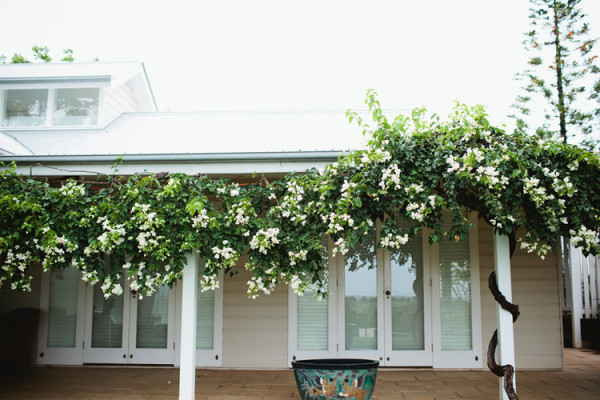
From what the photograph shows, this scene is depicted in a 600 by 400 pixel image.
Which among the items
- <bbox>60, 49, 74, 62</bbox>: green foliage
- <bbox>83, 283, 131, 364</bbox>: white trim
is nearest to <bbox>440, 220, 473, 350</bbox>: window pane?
<bbox>83, 283, 131, 364</bbox>: white trim

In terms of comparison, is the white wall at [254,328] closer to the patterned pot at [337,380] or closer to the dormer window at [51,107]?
the patterned pot at [337,380]

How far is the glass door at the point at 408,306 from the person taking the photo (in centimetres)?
664

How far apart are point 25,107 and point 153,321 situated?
16.6 feet

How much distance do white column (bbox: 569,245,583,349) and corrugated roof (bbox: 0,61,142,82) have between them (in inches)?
362

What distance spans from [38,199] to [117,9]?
16.8 m

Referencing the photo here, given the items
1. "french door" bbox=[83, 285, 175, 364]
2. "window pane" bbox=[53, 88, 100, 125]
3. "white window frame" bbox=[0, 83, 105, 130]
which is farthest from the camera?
"window pane" bbox=[53, 88, 100, 125]

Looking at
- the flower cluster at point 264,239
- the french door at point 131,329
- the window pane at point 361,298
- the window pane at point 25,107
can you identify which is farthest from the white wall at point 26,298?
the window pane at point 361,298

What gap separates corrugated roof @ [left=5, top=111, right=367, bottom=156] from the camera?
7.48m

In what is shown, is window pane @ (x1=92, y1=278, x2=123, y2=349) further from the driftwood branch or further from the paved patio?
the driftwood branch

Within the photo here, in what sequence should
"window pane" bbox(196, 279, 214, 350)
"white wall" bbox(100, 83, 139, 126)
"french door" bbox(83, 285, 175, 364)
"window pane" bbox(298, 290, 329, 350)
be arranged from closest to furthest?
1. "window pane" bbox(298, 290, 329, 350)
2. "window pane" bbox(196, 279, 214, 350)
3. "french door" bbox(83, 285, 175, 364)
4. "white wall" bbox(100, 83, 139, 126)

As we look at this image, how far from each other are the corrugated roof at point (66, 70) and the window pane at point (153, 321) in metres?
4.38

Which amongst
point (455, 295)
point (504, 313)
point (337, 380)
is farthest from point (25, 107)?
point (504, 313)

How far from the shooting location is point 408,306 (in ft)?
22.2

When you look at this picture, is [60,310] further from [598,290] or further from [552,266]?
[598,290]
